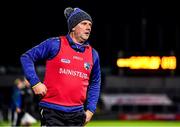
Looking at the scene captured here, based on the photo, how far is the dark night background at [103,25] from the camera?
38.0 metres

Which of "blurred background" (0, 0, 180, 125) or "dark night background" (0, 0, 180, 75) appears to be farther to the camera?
"dark night background" (0, 0, 180, 75)

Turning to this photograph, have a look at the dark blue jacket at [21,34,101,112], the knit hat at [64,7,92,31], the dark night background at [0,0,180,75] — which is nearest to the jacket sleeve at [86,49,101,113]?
the dark blue jacket at [21,34,101,112]

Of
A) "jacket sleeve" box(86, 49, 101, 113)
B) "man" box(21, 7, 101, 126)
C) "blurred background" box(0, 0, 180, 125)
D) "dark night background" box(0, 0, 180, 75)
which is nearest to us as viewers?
"man" box(21, 7, 101, 126)

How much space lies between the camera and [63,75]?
19.3 feet

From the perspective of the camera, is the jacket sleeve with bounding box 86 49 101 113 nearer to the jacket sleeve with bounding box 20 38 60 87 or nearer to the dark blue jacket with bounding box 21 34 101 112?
the dark blue jacket with bounding box 21 34 101 112

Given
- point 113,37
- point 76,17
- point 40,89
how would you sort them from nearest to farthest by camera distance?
point 40,89, point 76,17, point 113,37

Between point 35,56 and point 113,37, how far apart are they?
33929 millimetres

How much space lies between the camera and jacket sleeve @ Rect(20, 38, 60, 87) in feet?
18.9

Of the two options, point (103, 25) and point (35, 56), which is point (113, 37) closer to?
point (103, 25)

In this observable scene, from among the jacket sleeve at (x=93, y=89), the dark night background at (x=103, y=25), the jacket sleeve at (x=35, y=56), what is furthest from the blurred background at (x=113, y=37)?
the jacket sleeve at (x=35, y=56)

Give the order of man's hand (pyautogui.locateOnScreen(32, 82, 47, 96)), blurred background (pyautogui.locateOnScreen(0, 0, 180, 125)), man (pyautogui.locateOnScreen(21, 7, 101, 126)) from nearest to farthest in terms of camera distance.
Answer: man's hand (pyautogui.locateOnScreen(32, 82, 47, 96))
man (pyautogui.locateOnScreen(21, 7, 101, 126))
blurred background (pyautogui.locateOnScreen(0, 0, 180, 125))

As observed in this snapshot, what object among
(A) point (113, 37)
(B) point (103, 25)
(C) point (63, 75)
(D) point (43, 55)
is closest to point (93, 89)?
(C) point (63, 75)

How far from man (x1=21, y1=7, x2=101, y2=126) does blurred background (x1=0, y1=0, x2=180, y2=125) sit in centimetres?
2404

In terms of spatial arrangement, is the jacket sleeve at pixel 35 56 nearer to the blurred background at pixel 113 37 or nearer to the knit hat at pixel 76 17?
the knit hat at pixel 76 17
